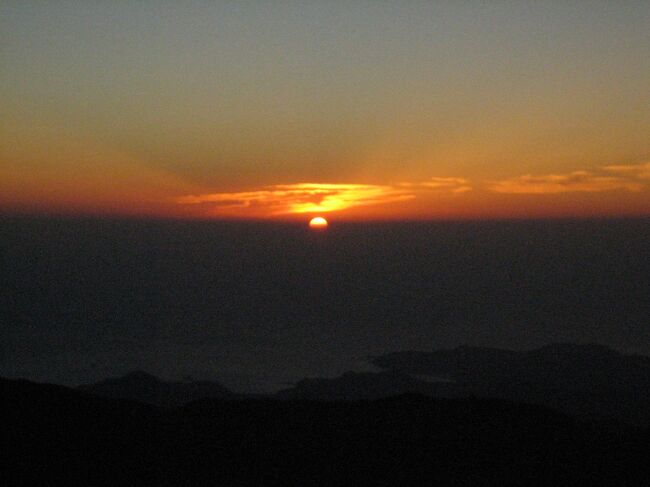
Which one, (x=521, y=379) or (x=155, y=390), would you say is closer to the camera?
(x=155, y=390)

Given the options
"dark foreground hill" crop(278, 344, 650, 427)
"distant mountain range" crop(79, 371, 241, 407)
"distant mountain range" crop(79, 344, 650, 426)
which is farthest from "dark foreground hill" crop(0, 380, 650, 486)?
"dark foreground hill" crop(278, 344, 650, 427)

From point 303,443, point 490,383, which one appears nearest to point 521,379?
point 490,383

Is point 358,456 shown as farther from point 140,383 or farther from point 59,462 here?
point 140,383

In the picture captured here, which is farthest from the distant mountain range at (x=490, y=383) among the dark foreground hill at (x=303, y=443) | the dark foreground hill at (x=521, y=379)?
the dark foreground hill at (x=303, y=443)

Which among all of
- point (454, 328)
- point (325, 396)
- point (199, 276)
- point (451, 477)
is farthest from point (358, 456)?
point (199, 276)

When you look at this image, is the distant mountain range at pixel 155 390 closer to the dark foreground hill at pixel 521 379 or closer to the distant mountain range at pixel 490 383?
the distant mountain range at pixel 490 383

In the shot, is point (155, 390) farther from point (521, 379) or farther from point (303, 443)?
point (521, 379)

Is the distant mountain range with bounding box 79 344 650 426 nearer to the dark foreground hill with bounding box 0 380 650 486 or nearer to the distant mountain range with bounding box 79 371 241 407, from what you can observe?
the distant mountain range with bounding box 79 371 241 407
